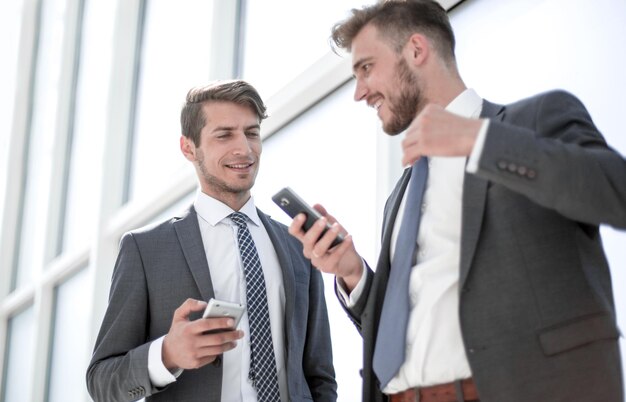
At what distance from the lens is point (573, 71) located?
8.64 ft

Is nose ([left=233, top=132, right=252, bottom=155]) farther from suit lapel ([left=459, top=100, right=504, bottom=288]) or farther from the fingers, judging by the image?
suit lapel ([left=459, top=100, right=504, bottom=288])

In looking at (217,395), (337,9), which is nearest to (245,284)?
(217,395)

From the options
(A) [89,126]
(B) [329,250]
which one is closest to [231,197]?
(B) [329,250]

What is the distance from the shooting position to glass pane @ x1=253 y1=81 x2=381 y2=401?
11.9 ft

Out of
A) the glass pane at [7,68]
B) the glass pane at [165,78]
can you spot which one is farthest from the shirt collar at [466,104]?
the glass pane at [7,68]

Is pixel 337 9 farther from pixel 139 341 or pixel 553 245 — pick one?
pixel 553 245

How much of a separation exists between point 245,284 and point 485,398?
113 centimetres

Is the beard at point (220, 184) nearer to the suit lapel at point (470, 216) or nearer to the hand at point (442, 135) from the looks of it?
the suit lapel at point (470, 216)

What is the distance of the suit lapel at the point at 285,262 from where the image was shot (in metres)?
2.79

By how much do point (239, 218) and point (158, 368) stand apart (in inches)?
26.7

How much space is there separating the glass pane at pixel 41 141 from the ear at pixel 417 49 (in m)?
7.19

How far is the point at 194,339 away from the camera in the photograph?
2.40m

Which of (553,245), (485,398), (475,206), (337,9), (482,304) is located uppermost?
(337,9)

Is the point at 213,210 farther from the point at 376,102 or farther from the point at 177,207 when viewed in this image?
the point at 177,207
